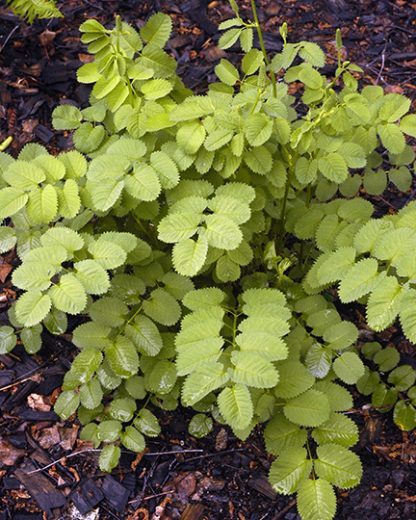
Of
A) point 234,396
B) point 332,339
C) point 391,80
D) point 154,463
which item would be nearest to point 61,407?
point 154,463

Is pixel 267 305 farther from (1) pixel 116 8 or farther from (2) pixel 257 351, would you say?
(1) pixel 116 8

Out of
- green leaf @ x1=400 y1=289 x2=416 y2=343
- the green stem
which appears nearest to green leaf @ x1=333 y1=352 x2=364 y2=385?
green leaf @ x1=400 y1=289 x2=416 y2=343

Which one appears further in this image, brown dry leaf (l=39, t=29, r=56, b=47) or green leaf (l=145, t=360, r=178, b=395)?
brown dry leaf (l=39, t=29, r=56, b=47)

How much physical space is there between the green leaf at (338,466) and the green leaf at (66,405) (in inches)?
33.6

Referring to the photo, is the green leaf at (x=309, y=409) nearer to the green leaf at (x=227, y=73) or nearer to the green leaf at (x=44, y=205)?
the green leaf at (x=44, y=205)

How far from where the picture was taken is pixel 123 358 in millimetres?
2156

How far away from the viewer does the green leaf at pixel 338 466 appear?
201cm

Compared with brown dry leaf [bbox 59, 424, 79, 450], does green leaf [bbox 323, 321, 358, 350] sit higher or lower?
higher

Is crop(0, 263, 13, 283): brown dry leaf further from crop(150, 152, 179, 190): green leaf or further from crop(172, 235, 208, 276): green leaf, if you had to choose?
crop(172, 235, 208, 276): green leaf

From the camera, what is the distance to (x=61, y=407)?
92.6 inches

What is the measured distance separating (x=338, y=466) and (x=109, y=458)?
78cm

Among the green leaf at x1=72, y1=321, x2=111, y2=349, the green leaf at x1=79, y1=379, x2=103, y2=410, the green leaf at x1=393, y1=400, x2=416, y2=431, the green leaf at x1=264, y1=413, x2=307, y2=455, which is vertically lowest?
the green leaf at x1=393, y1=400, x2=416, y2=431

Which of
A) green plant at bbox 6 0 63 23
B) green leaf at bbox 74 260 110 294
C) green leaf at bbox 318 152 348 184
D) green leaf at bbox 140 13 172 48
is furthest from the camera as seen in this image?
green plant at bbox 6 0 63 23

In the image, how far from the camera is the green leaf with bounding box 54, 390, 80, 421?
2352mm
